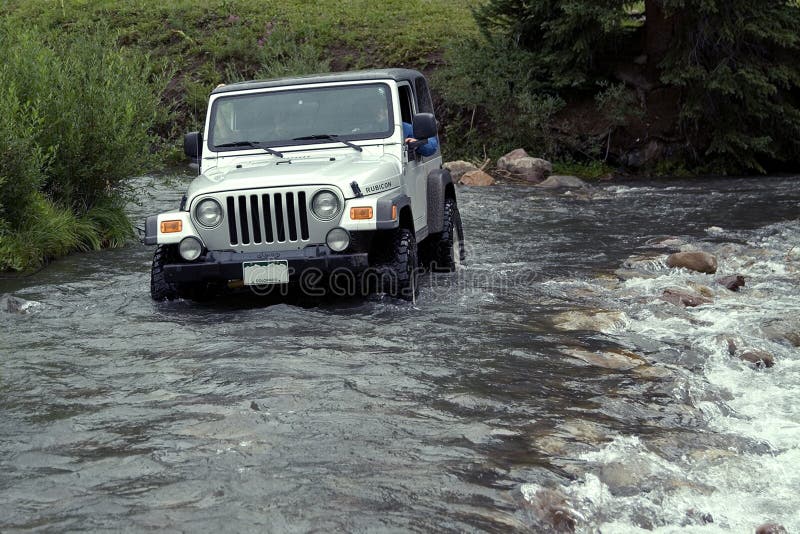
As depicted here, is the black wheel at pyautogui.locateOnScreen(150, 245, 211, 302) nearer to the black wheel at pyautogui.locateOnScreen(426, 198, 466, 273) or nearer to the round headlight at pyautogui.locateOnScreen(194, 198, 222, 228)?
the round headlight at pyautogui.locateOnScreen(194, 198, 222, 228)

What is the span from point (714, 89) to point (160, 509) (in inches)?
714

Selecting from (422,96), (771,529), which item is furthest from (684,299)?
(771,529)

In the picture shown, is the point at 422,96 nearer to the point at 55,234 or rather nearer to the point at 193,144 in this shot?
the point at 193,144

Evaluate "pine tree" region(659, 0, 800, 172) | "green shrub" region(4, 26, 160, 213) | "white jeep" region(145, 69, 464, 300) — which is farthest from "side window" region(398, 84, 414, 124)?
"pine tree" region(659, 0, 800, 172)

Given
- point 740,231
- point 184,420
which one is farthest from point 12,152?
point 740,231

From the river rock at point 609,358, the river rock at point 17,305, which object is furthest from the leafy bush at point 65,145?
the river rock at point 609,358

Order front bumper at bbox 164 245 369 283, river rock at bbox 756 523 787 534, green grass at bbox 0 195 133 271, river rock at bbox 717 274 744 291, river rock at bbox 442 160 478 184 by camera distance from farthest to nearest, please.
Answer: river rock at bbox 442 160 478 184 < green grass at bbox 0 195 133 271 < river rock at bbox 717 274 744 291 < front bumper at bbox 164 245 369 283 < river rock at bbox 756 523 787 534

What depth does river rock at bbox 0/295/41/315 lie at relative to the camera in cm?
859

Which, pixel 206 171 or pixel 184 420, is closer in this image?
pixel 184 420

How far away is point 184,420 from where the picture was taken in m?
5.49

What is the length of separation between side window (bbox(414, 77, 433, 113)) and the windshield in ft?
3.51

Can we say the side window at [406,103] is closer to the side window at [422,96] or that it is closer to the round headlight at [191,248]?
the side window at [422,96]

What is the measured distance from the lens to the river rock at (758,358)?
692cm

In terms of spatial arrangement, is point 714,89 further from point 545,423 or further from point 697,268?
point 545,423
